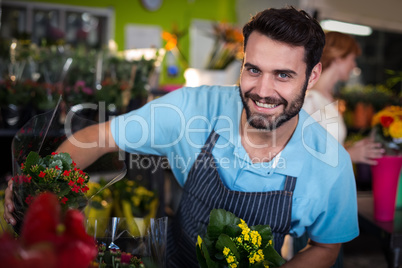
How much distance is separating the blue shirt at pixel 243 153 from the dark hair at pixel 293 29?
0.27 m

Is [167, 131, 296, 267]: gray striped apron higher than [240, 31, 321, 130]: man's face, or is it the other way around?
[240, 31, 321, 130]: man's face

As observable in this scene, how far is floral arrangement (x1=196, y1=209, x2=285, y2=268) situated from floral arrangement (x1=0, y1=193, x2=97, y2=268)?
0.45m

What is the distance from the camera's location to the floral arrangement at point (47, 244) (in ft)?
1.50

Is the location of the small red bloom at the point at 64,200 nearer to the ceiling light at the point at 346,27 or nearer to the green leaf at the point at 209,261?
the green leaf at the point at 209,261

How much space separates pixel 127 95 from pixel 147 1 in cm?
511

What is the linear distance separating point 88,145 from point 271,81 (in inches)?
23.9

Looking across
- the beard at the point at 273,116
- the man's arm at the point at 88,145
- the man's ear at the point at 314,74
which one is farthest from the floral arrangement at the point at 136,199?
the man's ear at the point at 314,74

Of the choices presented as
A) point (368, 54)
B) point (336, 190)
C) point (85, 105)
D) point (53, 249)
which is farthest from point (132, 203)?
point (368, 54)

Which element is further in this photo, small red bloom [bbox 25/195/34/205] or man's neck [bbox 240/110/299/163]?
man's neck [bbox 240/110/299/163]

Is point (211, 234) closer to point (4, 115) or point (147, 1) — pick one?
point (4, 115)

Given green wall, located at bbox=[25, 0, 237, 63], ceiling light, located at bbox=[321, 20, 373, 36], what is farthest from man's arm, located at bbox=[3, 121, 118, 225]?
green wall, located at bbox=[25, 0, 237, 63]

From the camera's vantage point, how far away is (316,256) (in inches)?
50.8

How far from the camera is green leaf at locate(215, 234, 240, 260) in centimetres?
91

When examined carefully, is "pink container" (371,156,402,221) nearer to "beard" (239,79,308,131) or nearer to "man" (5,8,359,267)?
"man" (5,8,359,267)
